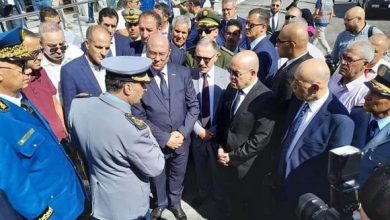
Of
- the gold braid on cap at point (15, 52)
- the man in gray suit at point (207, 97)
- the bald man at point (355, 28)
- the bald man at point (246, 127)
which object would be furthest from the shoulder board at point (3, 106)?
the bald man at point (355, 28)

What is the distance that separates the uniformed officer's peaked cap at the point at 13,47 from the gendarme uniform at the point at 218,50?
2177 millimetres

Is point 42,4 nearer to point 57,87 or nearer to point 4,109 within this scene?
point 57,87

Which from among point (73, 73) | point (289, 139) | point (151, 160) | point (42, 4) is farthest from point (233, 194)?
point (42, 4)

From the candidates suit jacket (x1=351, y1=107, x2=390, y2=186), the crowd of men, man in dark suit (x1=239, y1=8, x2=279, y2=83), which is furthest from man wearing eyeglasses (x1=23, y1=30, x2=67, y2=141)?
suit jacket (x1=351, y1=107, x2=390, y2=186)

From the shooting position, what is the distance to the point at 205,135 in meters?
3.58

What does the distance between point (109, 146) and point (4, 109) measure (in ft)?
2.22

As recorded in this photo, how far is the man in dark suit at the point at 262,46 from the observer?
12.9 ft

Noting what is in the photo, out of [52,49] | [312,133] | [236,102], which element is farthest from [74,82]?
[312,133]

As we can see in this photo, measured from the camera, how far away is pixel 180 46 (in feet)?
15.4

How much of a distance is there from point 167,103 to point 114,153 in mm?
1077

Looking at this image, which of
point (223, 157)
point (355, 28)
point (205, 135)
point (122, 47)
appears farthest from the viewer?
point (355, 28)

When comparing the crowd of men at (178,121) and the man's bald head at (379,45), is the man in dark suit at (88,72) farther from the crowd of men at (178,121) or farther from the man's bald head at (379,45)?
the man's bald head at (379,45)

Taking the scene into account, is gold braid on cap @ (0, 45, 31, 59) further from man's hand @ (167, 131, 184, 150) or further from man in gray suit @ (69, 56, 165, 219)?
man's hand @ (167, 131, 184, 150)

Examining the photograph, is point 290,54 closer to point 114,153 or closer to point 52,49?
point 114,153
